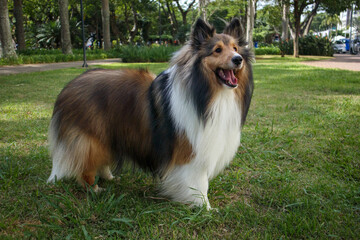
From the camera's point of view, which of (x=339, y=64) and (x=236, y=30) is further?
(x=339, y=64)

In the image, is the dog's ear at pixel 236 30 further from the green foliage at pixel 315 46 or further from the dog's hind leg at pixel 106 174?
the green foliage at pixel 315 46

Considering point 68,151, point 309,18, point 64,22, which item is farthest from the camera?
point 309,18

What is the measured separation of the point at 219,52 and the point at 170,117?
26.9 inches

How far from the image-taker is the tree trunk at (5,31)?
1311 cm

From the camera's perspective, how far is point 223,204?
277 cm

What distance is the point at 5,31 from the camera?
43.8ft

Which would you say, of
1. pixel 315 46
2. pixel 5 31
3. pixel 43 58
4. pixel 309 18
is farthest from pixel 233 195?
pixel 309 18

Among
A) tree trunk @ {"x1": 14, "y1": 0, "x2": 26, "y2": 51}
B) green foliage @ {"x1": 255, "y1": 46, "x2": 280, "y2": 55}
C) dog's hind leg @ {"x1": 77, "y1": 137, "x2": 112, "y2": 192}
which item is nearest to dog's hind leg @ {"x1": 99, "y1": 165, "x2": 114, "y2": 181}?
dog's hind leg @ {"x1": 77, "y1": 137, "x2": 112, "y2": 192}

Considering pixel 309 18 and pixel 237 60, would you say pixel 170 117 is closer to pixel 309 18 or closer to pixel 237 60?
pixel 237 60

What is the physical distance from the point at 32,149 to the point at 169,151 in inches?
92.3

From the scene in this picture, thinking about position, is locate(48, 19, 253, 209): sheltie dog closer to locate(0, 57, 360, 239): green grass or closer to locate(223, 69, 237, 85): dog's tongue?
locate(223, 69, 237, 85): dog's tongue

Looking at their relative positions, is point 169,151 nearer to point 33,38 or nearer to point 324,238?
point 324,238

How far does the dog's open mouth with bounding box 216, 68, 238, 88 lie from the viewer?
2357 mm

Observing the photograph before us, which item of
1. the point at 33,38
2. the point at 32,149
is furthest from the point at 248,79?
the point at 33,38
